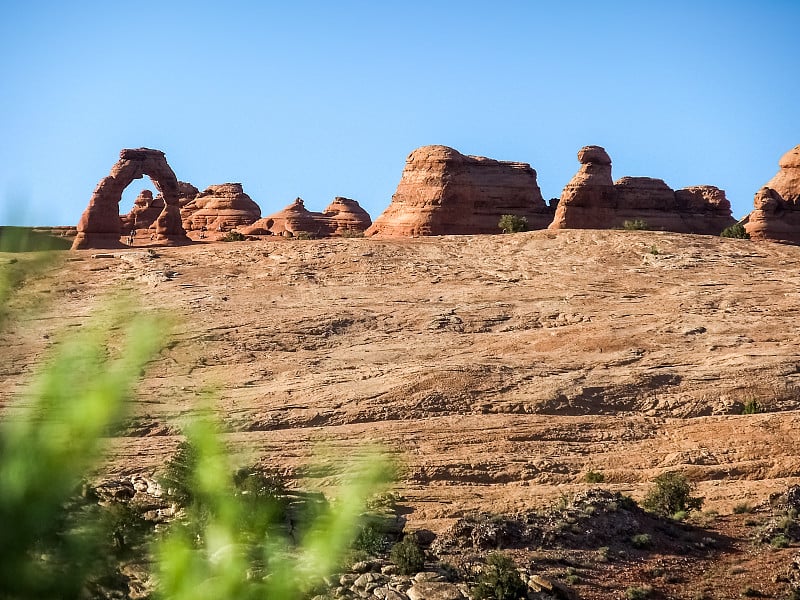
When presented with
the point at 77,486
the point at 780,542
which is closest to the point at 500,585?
the point at 780,542

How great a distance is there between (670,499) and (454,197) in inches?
1247

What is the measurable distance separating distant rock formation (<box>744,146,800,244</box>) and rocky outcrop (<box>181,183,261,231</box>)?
2495 centimetres

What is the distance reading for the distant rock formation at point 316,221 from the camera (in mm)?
57256

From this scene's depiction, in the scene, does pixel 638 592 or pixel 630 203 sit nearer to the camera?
pixel 638 592

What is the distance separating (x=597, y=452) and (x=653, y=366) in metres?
4.19

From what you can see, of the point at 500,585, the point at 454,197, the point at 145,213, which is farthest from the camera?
the point at 145,213

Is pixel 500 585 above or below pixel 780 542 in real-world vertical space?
above

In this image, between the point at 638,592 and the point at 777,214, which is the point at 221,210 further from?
the point at 638,592

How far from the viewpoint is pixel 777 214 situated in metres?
50.0

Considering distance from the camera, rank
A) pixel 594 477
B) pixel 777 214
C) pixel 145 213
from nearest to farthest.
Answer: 1. pixel 594 477
2. pixel 777 214
3. pixel 145 213

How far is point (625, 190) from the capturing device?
54.9 m

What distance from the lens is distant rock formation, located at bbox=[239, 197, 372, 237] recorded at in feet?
188

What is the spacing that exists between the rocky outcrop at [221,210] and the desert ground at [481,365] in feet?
80.4

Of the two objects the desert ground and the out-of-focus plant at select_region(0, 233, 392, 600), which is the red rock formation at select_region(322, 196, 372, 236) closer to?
the desert ground
